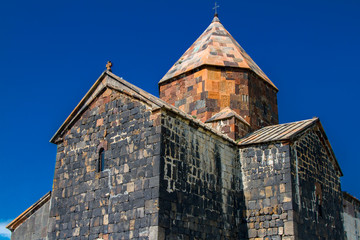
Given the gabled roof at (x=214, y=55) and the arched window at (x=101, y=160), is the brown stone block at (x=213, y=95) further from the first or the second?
the arched window at (x=101, y=160)

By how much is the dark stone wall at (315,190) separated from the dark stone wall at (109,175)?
12.0 feet

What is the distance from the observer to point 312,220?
431 inches

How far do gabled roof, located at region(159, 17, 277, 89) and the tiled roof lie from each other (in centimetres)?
267

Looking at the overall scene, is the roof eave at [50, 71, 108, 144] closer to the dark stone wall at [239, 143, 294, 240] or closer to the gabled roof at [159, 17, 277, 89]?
the gabled roof at [159, 17, 277, 89]

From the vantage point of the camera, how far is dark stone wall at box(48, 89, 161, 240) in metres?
9.32

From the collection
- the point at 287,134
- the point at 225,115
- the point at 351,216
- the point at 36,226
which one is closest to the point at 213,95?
the point at 225,115

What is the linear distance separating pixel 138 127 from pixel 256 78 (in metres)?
5.90

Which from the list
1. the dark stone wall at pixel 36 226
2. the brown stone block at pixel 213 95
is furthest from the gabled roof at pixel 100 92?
the brown stone block at pixel 213 95

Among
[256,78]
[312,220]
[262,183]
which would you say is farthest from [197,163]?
[256,78]

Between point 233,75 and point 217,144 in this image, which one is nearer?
point 217,144

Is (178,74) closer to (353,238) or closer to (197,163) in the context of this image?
(197,163)

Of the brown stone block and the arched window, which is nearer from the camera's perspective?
the arched window

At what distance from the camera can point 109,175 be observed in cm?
1012

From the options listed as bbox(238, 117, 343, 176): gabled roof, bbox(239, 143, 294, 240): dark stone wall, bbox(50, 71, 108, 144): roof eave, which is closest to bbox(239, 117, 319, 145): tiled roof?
bbox(238, 117, 343, 176): gabled roof
